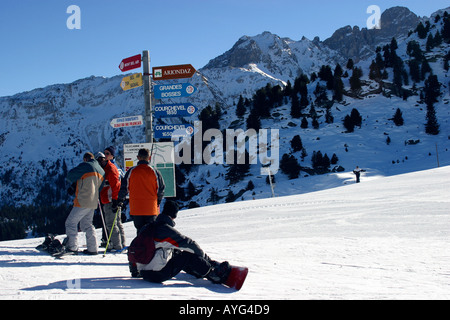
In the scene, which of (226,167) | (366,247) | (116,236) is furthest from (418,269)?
(226,167)

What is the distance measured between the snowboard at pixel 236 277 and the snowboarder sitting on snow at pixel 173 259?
0.17 feet

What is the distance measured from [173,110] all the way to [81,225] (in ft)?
14.4

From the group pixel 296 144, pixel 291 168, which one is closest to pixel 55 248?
pixel 291 168

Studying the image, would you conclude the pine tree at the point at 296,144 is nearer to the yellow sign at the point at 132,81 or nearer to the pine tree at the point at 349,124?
the pine tree at the point at 349,124

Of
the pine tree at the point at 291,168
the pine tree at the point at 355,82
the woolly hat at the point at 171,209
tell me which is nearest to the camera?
the woolly hat at the point at 171,209

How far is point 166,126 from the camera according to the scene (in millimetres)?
9648

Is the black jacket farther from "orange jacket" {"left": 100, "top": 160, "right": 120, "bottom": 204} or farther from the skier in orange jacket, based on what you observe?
"orange jacket" {"left": 100, "top": 160, "right": 120, "bottom": 204}

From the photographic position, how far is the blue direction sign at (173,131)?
9535mm

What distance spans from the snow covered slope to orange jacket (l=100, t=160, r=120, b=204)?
1101 mm

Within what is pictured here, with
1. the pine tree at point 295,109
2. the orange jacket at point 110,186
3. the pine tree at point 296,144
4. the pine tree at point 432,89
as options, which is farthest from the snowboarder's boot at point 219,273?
the pine tree at point 432,89

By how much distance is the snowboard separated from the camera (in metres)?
4.39

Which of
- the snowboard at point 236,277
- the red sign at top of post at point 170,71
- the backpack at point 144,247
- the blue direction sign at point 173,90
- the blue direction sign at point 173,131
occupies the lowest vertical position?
the snowboard at point 236,277
